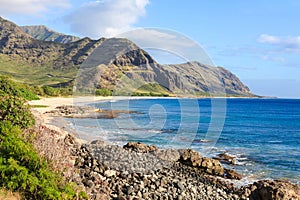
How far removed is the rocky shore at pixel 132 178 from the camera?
8906 mm

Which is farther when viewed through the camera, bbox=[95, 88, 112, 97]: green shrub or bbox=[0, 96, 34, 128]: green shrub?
bbox=[95, 88, 112, 97]: green shrub

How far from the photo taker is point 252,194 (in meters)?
12.6

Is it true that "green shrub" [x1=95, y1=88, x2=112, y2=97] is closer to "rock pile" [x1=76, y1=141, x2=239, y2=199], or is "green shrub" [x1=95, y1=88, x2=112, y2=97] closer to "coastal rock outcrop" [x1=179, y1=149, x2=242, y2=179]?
"coastal rock outcrop" [x1=179, y1=149, x2=242, y2=179]

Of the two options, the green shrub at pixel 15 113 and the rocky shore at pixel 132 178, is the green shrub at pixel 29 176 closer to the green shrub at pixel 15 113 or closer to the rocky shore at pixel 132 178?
the rocky shore at pixel 132 178

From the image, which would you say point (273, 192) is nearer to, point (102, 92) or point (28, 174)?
point (28, 174)

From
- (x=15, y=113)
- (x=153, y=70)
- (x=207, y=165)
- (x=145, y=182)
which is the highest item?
(x=153, y=70)

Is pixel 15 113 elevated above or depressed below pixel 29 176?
above

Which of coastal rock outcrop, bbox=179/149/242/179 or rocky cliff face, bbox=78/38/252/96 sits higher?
rocky cliff face, bbox=78/38/252/96

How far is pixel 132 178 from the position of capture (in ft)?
38.4

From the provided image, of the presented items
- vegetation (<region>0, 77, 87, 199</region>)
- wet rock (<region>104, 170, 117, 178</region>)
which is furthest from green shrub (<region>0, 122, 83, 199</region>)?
wet rock (<region>104, 170, 117, 178</region>)

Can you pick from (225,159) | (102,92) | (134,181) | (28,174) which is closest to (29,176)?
(28,174)

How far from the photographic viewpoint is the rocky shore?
8.91 meters

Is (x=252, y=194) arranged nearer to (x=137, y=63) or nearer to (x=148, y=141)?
(x=137, y=63)

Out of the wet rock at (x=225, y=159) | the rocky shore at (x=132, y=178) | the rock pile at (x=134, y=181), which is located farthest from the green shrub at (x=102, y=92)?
the rocky shore at (x=132, y=178)
